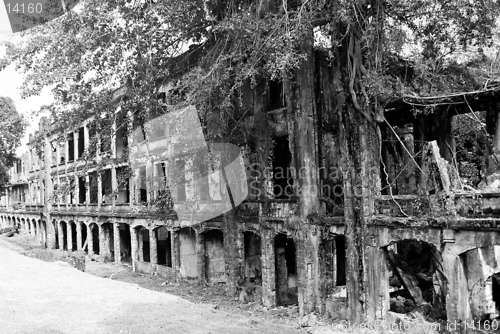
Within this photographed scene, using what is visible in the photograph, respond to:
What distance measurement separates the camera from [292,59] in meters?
13.8

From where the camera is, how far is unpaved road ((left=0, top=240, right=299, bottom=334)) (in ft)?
42.1

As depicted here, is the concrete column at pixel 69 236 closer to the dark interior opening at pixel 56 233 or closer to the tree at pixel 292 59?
the dark interior opening at pixel 56 233

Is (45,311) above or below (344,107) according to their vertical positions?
below

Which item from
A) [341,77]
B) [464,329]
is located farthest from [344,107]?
[464,329]

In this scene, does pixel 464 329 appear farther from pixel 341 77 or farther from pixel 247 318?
pixel 341 77

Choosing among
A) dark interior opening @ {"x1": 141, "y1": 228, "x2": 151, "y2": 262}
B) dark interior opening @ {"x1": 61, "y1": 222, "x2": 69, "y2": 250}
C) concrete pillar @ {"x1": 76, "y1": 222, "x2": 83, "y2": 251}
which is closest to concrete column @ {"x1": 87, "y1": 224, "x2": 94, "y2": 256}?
concrete pillar @ {"x1": 76, "y1": 222, "x2": 83, "y2": 251}

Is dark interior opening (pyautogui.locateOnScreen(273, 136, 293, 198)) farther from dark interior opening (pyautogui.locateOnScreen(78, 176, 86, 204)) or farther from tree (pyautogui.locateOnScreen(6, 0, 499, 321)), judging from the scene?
dark interior opening (pyautogui.locateOnScreen(78, 176, 86, 204))

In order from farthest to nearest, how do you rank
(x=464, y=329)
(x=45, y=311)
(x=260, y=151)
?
1. (x=260, y=151)
2. (x=45, y=311)
3. (x=464, y=329)

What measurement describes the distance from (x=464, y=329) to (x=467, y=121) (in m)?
10.4

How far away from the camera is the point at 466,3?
580 inches

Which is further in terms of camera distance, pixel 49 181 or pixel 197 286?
pixel 49 181

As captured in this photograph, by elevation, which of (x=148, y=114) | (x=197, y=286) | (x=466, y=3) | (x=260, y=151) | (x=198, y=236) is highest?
(x=466, y=3)
